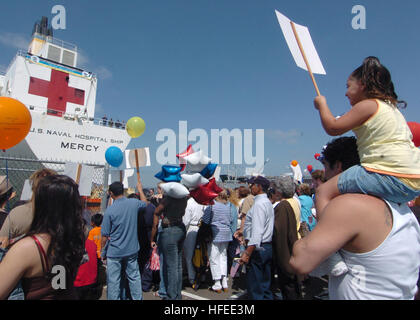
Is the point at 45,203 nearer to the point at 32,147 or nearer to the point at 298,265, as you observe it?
the point at 298,265

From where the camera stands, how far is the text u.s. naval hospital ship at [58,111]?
1355cm

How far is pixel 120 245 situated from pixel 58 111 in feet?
43.7

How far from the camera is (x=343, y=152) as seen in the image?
4.45ft

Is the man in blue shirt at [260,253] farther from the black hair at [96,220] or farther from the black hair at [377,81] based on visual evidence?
the black hair at [96,220]

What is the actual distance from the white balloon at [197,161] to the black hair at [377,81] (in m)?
2.42

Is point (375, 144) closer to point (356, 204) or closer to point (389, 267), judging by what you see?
point (356, 204)

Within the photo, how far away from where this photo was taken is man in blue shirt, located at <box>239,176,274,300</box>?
321 cm

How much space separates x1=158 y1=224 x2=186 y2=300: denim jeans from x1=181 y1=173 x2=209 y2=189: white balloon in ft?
2.15

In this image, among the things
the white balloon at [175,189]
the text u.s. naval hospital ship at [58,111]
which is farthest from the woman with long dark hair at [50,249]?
the text u.s. naval hospital ship at [58,111]

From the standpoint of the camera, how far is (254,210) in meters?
3.38

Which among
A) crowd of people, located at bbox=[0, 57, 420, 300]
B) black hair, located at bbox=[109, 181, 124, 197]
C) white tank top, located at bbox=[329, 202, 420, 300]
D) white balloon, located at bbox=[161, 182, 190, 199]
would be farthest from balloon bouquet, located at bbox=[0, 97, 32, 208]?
white tank top, located at bbox=[329, 202, 420, 300]

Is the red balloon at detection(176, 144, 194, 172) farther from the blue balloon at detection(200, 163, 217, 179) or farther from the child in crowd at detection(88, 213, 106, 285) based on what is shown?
the child in crowd at detection(88, 213, 106, 285)
